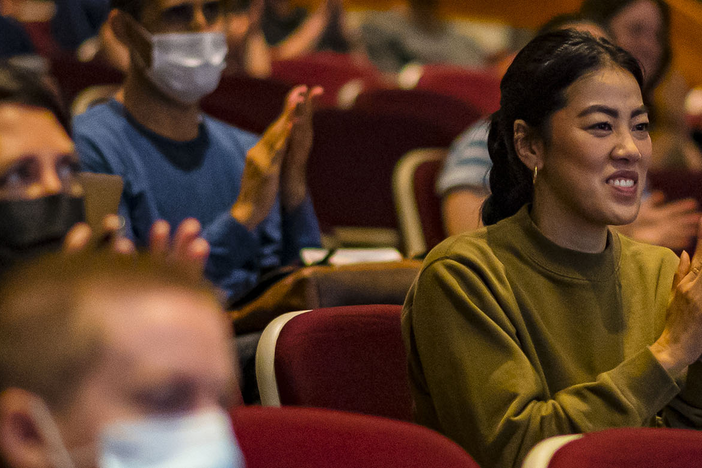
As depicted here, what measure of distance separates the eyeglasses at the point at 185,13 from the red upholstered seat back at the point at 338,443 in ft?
5.33

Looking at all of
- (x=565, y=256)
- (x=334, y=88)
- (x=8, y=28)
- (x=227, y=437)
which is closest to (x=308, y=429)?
(x=227, y=437)

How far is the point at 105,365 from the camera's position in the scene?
2.32ft

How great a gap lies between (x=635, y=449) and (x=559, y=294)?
454 mm

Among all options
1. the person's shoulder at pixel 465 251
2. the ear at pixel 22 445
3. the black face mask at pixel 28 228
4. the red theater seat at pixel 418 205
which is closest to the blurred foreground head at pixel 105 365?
the ear at pixel 22 445

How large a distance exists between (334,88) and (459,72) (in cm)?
65

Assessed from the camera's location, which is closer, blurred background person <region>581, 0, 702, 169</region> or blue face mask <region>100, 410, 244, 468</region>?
blue face mask <region>100, 410, 244, 468</region>

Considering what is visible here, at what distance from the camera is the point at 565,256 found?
1.54m

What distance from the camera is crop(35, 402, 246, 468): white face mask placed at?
71 centimetres

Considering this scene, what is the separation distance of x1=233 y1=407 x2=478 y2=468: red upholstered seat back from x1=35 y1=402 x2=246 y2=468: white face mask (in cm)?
30

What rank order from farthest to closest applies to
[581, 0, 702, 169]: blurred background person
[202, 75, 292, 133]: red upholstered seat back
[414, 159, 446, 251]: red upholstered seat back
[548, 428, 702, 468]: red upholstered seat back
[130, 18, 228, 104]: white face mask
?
[202, 75, 292, 133]: red upholstered seat back, [581, 0, 702, 169]: blurred background person, [414, 159, 446, 251]: red upholstered seat back, [130, 18, 228, 104]: white face mask, [548, 428, 702, 468]: red upholstered seat back

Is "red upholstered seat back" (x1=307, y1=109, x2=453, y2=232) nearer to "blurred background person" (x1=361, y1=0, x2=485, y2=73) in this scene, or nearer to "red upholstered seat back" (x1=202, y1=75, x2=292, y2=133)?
"red upholstered seat back" (x1=202, y1=75, x2=292, y2=133)

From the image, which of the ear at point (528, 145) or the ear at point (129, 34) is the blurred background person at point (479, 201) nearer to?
the ear at point (528, 145)

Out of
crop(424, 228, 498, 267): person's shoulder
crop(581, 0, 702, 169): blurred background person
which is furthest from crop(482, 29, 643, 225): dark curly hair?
crop(581, 0, 702, 169): blurred background person

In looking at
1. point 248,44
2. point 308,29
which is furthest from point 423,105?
point 308,29
